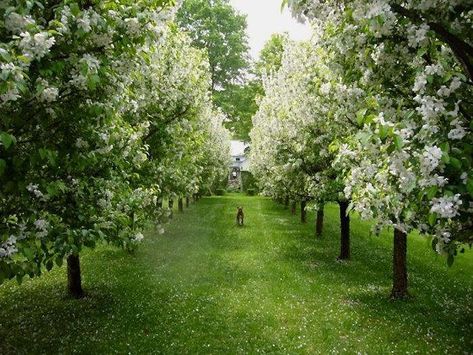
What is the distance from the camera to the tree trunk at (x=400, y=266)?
17.2m

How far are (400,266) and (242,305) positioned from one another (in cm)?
603

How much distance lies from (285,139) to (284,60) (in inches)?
266

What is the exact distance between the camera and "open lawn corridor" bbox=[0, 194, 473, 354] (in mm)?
13492

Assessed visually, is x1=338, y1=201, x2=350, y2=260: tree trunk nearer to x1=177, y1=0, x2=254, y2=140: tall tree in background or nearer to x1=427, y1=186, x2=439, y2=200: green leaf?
x1=427, y1=186, x2=439, y2=200: green leaf

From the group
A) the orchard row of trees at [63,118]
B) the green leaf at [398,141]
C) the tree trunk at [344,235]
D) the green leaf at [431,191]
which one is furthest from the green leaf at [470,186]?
the tree trunk at [344,235]

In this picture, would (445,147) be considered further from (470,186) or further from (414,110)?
(414,110)

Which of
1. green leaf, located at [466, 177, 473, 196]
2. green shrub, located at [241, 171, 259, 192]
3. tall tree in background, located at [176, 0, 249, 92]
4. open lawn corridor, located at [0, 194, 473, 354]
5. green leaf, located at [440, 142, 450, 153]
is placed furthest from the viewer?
green shrub, located at [241, 171, 259, 192]

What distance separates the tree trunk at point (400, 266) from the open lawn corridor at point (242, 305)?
1.64ft

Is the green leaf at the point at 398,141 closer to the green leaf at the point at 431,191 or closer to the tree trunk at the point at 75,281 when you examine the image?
the green leaf at the point at 431,191

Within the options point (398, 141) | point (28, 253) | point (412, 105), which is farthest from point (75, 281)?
point (398, 141)

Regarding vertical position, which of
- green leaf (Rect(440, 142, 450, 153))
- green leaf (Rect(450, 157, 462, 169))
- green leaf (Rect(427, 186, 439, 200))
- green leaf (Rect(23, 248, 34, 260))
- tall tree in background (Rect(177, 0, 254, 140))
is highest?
tall tree in background (Rect(177, 0, 254, 140))

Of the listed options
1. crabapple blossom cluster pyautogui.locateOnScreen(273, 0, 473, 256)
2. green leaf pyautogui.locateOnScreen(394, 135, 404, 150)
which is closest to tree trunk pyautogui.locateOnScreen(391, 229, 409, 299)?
crabapple blossom cluster pyautogui.locateOnScreen(273, 0, 473, 256)

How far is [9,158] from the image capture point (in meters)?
7.10

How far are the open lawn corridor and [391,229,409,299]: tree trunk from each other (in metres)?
0.50
